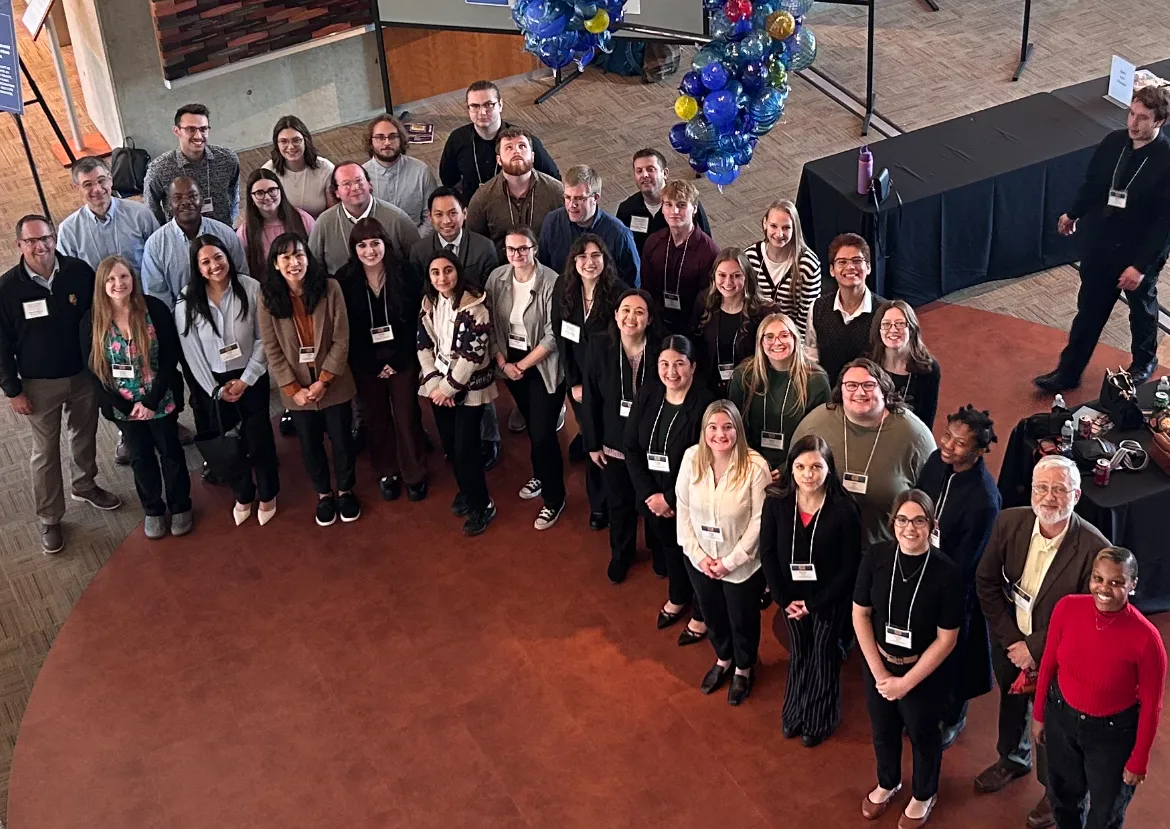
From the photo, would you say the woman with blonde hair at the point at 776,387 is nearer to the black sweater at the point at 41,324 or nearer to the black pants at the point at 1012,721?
the black pants at the point at 1012,721

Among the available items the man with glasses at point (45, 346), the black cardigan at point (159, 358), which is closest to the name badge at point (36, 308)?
the man with glasses at point (45, 346)

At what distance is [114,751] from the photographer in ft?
17.1

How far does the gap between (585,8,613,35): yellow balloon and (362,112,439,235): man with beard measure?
5.11 ft

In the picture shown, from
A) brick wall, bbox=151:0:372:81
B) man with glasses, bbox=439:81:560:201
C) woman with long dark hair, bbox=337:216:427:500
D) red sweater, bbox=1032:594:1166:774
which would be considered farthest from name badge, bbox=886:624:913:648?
brick wall, bbox=151:0:372:81

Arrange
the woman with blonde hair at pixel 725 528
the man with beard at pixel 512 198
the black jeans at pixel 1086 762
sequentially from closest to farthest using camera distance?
1. the black jeans at pixel 1086 762
2. the woman with blonde hair at pixel 725 528
3. the man with beard at pixel 512 198

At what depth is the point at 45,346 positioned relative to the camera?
18.9 feet

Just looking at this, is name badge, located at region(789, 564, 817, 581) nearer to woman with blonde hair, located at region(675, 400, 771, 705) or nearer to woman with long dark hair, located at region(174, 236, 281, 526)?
woman with blonde hair, located at region(675, 400, 771, 705)

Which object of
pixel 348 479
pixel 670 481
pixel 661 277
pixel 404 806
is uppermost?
pixel 661 277

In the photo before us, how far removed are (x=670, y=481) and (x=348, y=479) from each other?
173 centimetres

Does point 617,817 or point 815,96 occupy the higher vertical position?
point 815,96

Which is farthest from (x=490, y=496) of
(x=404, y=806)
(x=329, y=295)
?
(x=404, y=806)

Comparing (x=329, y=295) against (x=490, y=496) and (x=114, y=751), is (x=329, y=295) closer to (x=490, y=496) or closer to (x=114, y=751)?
(x=490, y=496)

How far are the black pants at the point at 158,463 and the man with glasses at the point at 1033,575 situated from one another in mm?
3455

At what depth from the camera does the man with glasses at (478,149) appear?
21.1 feet
